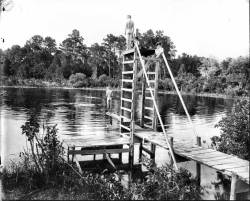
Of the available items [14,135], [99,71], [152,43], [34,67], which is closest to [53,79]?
[34,67]

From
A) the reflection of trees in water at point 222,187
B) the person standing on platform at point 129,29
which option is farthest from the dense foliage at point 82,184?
the person standing on platform at point 129,29

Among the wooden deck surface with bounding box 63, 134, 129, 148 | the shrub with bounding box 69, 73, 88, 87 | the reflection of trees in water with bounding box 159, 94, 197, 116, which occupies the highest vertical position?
the shrub with bounding box 69, 73, 88, 87

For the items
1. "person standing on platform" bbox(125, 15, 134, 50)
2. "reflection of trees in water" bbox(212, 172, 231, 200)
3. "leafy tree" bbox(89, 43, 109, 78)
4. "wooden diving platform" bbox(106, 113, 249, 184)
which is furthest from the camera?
"leafy tree" bbox(89, 43, 109, 78)

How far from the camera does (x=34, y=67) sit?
76812 millimetres

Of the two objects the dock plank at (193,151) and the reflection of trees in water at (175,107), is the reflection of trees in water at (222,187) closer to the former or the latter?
the dock plank at (193,151)

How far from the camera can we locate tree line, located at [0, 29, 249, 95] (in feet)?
236

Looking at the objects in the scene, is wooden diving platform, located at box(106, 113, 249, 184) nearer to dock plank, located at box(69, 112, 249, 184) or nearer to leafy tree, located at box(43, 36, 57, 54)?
dock plank, located at box(69, 112, 249, 184)

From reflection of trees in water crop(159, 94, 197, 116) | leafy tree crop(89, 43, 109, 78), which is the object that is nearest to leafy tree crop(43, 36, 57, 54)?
leafy tree crop(89, 43, 109, 78)

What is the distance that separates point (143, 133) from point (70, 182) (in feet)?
14.5

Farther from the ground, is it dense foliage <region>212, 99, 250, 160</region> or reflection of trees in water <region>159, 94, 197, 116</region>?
dense foliage <region>212, 99, 250, 160</region>

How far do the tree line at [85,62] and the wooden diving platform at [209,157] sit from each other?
185 ft

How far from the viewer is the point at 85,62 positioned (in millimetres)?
84375

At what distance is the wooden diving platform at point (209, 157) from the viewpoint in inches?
295

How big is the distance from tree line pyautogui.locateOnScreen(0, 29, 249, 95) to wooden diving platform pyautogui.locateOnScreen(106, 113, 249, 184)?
2216 inches
